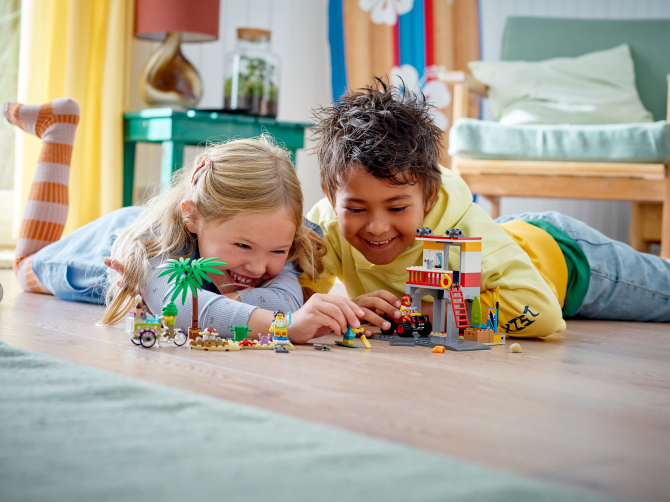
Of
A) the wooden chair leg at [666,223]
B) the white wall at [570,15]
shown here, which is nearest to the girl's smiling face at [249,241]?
the wooden chair leg at [666,223]

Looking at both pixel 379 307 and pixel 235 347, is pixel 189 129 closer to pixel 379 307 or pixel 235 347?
pixel 379 307

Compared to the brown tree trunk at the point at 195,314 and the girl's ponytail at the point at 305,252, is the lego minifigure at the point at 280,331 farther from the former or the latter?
the girl's ponytail at the point at 305,252

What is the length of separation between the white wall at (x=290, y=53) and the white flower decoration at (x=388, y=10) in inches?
9.9

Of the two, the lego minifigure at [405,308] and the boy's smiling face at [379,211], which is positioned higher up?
the boy's smiling face at [379,211]

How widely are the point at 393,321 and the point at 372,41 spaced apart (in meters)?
2.48

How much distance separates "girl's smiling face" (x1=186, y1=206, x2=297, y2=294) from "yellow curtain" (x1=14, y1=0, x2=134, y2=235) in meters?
1.54

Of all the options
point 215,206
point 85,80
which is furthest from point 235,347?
point 85,80

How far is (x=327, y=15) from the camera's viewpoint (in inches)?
140

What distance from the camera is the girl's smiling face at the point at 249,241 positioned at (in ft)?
3.98

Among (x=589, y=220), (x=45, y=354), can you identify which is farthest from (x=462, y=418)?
(x=589, y=220)

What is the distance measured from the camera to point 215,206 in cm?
123

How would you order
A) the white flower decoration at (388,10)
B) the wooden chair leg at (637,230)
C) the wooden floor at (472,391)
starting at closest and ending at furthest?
1. the wooden floor at (472,391)
2. the wooden chair leg at (637,230)
3. the white flower decoration at (388,10)

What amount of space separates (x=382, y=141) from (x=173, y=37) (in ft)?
4.99

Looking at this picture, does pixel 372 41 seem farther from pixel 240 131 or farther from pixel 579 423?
pixel 579 423
